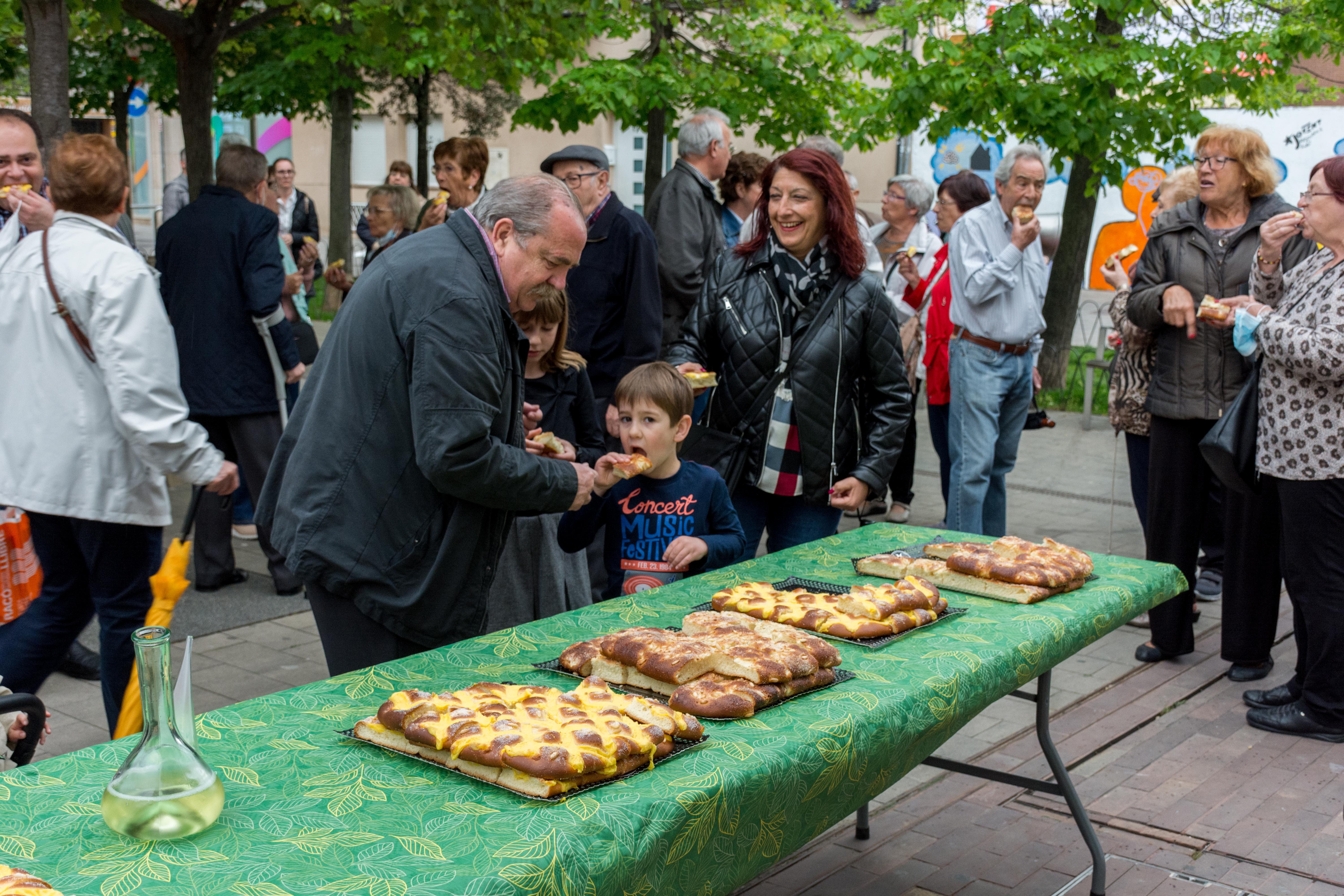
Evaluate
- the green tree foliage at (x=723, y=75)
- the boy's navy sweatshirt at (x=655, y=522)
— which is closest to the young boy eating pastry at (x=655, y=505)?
the boy's navy sweatshirt at (x=655, y=522)

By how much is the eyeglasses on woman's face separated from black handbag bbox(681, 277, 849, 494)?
1.89 m

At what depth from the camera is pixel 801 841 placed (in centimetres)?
232

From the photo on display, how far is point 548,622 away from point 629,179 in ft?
106

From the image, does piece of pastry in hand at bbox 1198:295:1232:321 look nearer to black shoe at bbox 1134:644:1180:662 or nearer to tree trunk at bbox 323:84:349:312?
black shoe at bbox 1134:644:1180:662

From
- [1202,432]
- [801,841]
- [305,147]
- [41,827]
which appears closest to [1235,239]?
[1202,432]

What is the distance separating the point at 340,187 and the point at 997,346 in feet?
51.6

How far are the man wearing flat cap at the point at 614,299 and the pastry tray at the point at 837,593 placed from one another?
2.52 metres

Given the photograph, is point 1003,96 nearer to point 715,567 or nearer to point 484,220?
point 715,567

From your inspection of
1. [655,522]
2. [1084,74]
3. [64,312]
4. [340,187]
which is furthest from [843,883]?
[340,187]

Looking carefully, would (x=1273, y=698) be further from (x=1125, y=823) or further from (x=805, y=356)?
(x=805, y=356)

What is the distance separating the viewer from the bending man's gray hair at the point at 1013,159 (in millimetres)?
6289

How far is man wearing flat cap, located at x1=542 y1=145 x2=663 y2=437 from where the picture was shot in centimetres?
577

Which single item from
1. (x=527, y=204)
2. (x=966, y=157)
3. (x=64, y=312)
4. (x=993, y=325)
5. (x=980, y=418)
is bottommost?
(x=980, y=418)

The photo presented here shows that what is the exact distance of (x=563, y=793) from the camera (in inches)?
76.3
